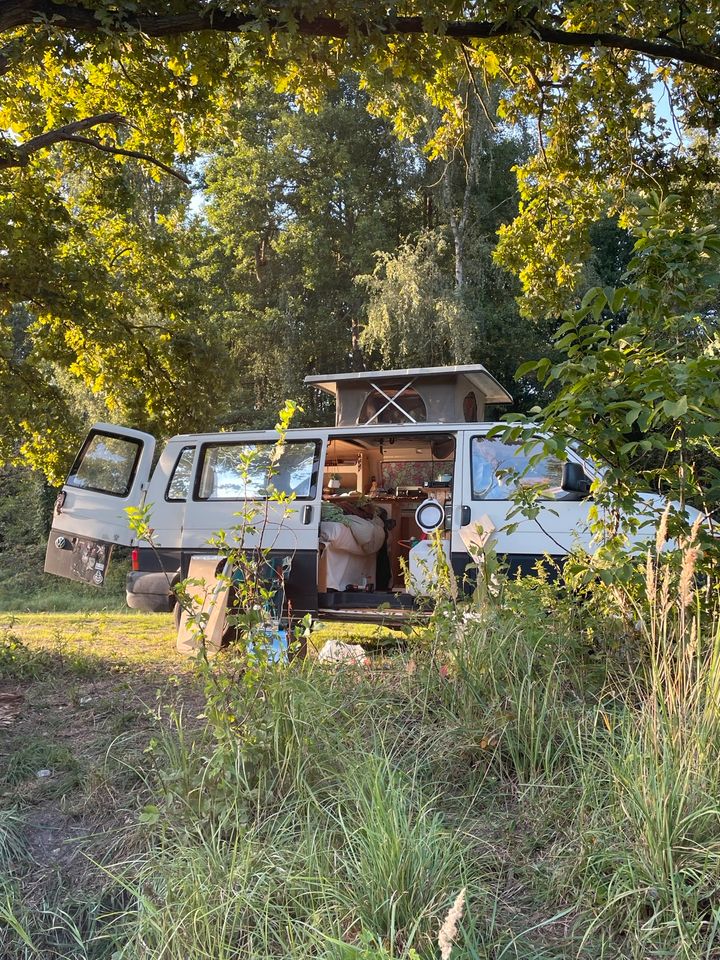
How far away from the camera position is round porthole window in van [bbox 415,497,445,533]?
7184 mm

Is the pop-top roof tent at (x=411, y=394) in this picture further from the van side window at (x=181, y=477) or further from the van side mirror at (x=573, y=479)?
the van side mirror at (x=573, y=479)

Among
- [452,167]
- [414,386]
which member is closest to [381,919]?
[414,386]

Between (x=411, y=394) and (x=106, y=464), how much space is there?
326cm

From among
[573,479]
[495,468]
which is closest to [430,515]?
[495,468]

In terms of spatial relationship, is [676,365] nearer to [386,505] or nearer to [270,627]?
[270,627]

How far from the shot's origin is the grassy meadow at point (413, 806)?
2.35 m

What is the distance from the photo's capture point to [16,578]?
1603 cm

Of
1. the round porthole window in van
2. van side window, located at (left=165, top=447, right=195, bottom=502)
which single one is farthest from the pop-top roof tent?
van side window, located at (left=165, top=447, right=195, bottom=502)

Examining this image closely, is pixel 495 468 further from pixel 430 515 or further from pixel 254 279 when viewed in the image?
pixel 254 279

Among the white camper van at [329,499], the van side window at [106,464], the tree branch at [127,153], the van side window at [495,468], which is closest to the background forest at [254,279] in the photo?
the tree branch at [127,153]

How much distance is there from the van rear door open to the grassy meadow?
142 inches

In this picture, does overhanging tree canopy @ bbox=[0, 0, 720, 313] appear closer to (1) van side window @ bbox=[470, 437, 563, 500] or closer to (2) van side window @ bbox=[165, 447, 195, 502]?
(1) van side window @ bbox=[470, 437, 563, 500]

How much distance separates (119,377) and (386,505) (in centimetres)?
490

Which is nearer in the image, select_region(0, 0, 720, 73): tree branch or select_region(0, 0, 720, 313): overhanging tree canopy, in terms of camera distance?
select_region(0, 0, 720, 73): tree branch
